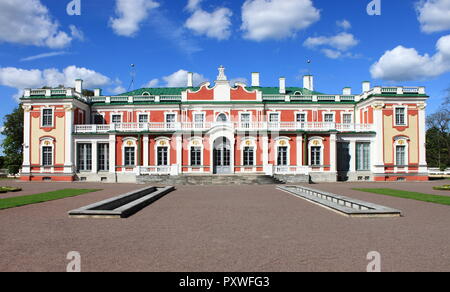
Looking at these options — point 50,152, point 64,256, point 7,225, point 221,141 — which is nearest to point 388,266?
point 64,256

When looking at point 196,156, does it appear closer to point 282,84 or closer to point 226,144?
point 226,144

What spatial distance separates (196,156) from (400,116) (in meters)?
20.1

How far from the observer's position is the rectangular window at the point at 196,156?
109 ft

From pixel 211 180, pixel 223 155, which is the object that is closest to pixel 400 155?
pixel 223 155

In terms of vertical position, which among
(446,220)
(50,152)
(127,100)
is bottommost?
(446,220)

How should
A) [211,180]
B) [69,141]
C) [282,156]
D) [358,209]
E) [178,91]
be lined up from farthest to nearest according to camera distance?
[178,91] < [69,141] < [282,156] < [211,180] < [358,209]

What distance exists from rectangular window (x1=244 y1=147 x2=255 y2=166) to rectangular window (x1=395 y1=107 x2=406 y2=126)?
47.0ft

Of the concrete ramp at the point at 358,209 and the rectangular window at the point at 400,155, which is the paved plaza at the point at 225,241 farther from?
the rectangular window at the point at 400,155

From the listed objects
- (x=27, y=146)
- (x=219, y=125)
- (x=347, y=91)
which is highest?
(x=347, y=91)

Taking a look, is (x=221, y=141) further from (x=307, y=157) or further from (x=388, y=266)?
(x=388, y=266)

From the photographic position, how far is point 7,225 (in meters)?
10.2

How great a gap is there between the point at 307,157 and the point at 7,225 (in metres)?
27.3

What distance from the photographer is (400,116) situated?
3438 centimetres
